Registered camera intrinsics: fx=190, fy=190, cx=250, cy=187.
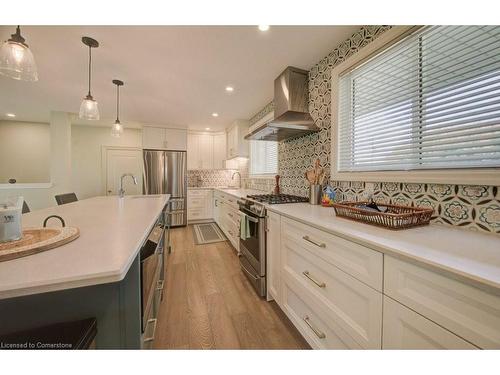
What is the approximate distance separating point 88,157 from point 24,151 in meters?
1.22

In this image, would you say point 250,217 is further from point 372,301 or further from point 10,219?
point 10,219

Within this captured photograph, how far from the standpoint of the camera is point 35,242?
0.73 m

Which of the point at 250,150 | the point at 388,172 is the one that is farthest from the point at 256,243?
the point at 250,150

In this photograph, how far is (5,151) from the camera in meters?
4.26

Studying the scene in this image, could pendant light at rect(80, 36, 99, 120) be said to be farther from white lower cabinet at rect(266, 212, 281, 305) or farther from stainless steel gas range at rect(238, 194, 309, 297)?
white lower cabinet at rect(266, 212, 281, 305)

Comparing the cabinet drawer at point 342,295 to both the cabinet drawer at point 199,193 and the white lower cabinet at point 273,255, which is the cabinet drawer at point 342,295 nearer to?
the white lower cabinet at point 273,255

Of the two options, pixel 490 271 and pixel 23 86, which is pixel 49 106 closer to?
pixel 23 86

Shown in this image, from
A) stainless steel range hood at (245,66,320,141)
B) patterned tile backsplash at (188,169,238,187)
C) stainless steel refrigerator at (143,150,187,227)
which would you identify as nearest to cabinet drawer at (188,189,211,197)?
stainless steel refrigerator at (143,150,187,227)

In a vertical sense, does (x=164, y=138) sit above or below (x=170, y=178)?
above

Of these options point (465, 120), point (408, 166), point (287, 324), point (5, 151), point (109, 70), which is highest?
point (109, 70)

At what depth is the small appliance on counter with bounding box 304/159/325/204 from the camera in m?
1.79
